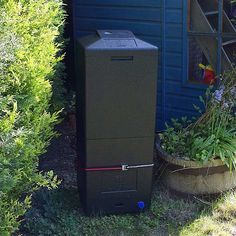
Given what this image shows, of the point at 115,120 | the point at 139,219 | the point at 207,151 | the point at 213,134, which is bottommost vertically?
the point at 139,219

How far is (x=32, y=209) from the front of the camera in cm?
404

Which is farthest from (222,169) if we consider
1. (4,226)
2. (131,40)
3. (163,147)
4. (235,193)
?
(4,226)

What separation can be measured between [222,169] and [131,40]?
141 cm

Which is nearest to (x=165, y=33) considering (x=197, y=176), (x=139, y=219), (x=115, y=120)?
(x=197, y=176)

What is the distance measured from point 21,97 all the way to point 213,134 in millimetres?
1992

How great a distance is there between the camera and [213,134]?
4.46 meters

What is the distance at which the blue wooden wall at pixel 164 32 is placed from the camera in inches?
205

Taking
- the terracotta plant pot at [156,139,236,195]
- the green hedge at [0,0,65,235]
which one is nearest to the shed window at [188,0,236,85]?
the terracotta plant pot at [156,139,236,195]

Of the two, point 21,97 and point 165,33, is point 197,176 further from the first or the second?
point 21,97

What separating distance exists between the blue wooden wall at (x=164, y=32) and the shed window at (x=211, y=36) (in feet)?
0.31

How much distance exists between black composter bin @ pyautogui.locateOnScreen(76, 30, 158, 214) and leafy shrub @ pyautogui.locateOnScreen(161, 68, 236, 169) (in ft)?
1.75

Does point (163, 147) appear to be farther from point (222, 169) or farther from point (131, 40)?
point (131, 40)

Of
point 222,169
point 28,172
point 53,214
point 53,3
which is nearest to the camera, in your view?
point 28,172

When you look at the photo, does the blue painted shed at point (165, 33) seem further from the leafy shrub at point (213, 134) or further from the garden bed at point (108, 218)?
the garden bed at point (108, 218)
